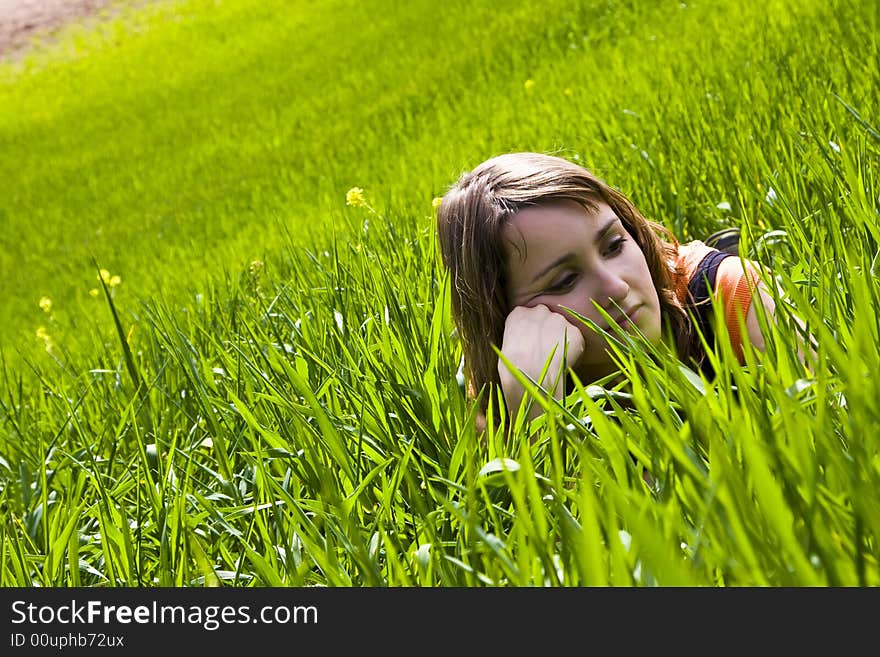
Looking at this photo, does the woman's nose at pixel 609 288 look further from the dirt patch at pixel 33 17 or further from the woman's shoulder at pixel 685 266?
the dirt patch at pixel 33 17

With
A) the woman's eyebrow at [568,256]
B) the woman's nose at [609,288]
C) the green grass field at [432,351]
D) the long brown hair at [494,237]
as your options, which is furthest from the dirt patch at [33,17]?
the woman's nose at [609,288]

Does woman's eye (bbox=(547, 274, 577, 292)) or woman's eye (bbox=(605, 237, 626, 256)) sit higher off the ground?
woman's eye (bbox=(605, 237, 626, 256))

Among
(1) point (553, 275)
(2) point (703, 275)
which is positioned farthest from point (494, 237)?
(2) point (703, 275)

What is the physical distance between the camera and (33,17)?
68.1ft

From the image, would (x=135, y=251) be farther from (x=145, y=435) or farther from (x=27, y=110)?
(x=27, y=110)

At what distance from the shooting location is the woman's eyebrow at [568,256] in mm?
1543

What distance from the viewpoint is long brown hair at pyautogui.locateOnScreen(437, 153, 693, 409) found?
1.62 m

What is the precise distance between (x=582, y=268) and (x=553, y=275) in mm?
53

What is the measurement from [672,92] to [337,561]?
2693 millimetres

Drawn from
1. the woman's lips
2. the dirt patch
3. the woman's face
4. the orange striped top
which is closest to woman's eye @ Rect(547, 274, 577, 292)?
the woman's face

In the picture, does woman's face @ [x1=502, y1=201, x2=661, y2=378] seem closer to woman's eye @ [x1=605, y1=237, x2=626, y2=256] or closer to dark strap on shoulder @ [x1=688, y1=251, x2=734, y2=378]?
woman's eye @ [x1=605, y1=237, x2=626, y2=256]

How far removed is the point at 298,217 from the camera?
4.38 metres

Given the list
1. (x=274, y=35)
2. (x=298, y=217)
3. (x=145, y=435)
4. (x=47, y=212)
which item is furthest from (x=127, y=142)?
(x=145, y=435)

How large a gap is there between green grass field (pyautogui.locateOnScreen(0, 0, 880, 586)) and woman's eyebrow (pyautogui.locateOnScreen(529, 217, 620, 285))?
176 mm
